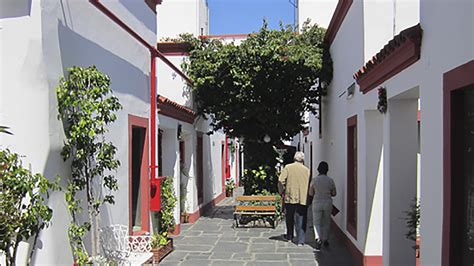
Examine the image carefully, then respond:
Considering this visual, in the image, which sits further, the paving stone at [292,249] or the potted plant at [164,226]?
the paving stone at [292,249]

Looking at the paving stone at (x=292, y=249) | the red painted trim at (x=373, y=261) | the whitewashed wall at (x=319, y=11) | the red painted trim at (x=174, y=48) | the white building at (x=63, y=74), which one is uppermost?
the whitewashed wall at (x=319, y=11)

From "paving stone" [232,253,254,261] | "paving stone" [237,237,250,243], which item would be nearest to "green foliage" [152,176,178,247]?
"paving stone" [232,253,254,261]

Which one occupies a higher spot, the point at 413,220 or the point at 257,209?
the point at 413,220

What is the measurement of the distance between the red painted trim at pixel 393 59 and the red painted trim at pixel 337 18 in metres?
2.38

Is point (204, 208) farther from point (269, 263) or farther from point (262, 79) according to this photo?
point (269, 263)

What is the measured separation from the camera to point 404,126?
5.58 m

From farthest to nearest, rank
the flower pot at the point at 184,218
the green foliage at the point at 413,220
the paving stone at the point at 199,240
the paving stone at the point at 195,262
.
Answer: the flower pot at the point at 184,218
the paving stone at the point at 199,240
the paving stone at the point at 195,262
the green foliage at the point at 413,220

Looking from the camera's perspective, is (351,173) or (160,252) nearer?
(160,252)

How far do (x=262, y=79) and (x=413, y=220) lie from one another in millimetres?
6582

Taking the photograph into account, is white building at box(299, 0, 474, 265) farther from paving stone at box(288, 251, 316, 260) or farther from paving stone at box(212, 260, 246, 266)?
paving stone at box(212, 260, 246, 266)

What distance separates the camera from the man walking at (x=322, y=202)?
8477mm

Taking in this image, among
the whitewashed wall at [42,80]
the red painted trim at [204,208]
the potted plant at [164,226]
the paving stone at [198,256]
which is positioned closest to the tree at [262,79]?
the red painted trim at [204,208]

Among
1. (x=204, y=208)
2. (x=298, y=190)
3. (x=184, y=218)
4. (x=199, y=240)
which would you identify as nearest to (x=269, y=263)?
(x=298, y=190)

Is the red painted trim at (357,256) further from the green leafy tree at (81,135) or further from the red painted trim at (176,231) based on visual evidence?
the green leafy tree at (81,135)
